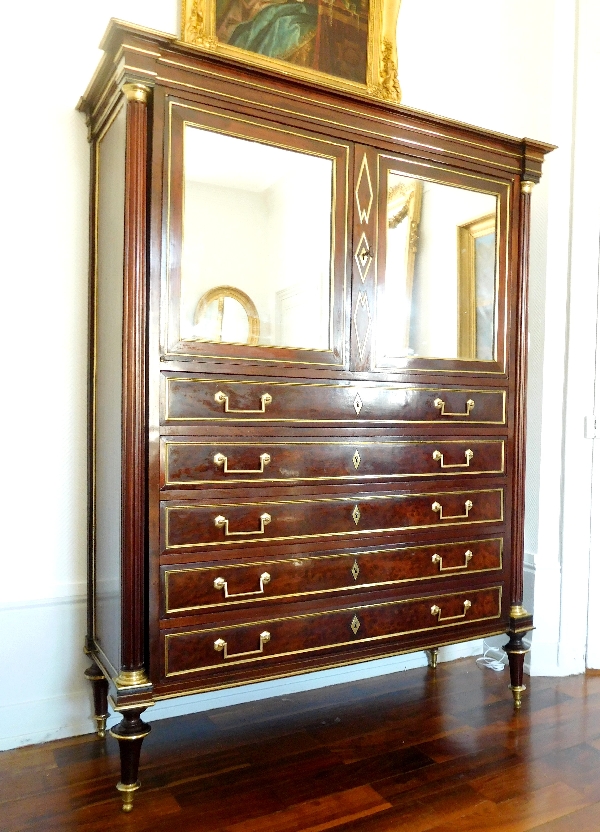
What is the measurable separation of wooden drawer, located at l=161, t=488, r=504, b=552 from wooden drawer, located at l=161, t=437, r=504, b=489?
76 millimetres

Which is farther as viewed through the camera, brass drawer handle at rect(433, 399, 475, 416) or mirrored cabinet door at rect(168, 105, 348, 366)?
brass drawer handle at rect(433, 399, 475, 416)

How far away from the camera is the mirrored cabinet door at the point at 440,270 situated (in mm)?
2346

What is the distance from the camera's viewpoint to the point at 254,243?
2.14 meters

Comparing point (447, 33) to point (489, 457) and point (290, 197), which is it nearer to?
point (290, 197)

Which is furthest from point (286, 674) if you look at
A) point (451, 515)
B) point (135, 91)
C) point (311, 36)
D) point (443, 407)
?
point (311, 36)

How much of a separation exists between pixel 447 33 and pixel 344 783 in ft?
10.4

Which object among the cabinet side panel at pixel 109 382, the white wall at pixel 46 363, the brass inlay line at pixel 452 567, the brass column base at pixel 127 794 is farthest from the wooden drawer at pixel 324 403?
the brass column base at pixel 127 794

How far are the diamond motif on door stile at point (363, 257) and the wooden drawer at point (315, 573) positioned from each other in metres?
0.95

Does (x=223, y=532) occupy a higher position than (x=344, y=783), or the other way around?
(x=223, y=532)

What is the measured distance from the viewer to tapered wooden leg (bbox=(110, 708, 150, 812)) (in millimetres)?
1918

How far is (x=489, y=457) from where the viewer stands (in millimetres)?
2549

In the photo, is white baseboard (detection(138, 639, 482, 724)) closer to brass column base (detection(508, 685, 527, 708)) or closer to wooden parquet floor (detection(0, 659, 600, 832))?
wooden parquet floor (detection(0, 659, 600, 832))

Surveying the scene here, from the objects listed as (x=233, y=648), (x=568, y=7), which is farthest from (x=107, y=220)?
(x=568, y=7)

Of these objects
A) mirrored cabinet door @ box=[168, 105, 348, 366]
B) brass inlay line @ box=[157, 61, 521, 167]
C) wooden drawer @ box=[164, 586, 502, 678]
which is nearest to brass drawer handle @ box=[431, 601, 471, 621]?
wooden drawer @ box=[164, 586, 502, 678]
